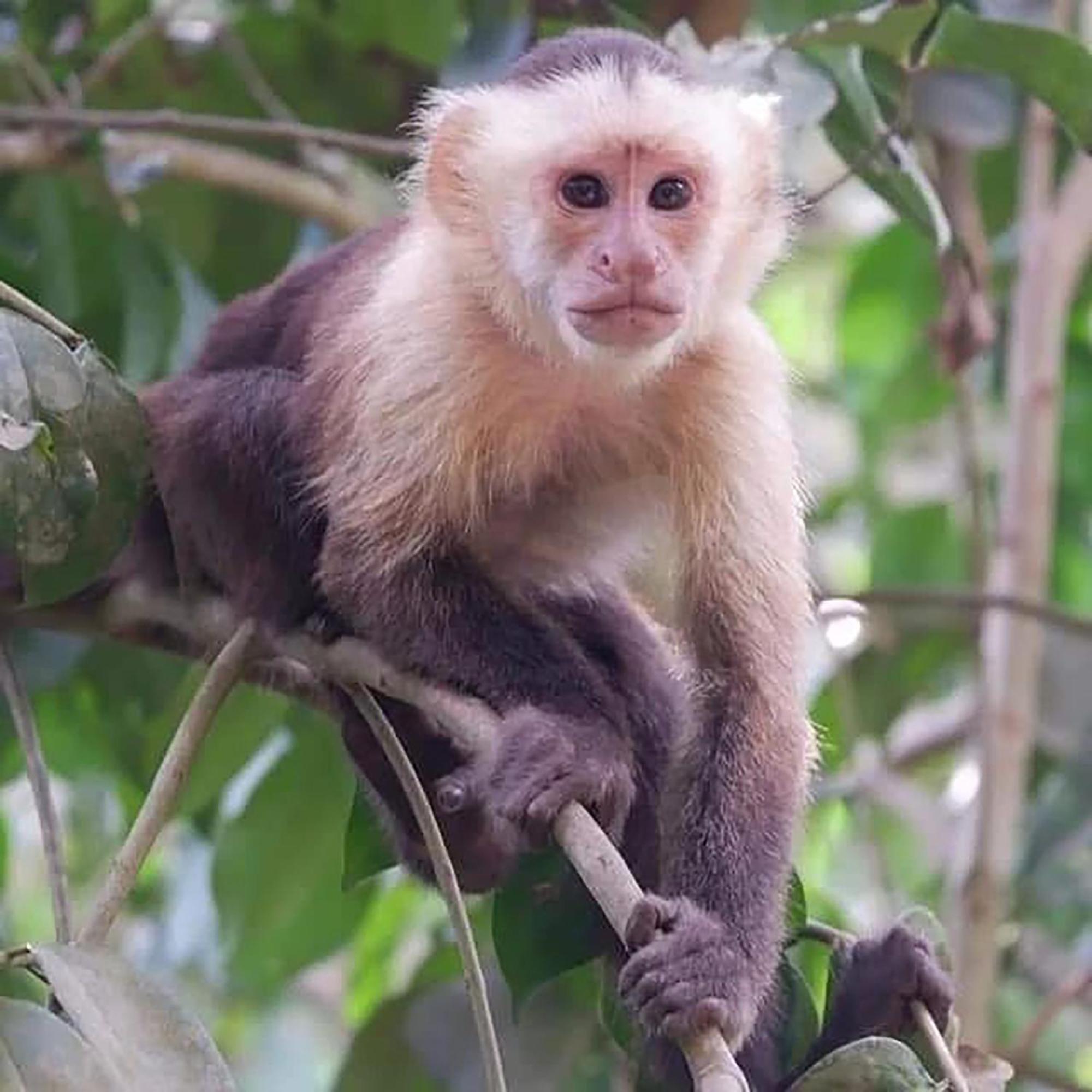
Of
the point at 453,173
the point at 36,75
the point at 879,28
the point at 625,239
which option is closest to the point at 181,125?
the point at 453,173

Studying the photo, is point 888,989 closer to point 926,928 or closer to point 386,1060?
point 926,928

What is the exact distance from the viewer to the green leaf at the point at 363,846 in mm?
2137

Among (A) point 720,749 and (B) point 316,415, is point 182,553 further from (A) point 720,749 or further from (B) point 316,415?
(A) point 720,749

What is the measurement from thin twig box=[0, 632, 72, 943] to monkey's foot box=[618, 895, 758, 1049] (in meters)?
0.42

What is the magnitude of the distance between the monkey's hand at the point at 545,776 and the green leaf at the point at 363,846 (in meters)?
0.14

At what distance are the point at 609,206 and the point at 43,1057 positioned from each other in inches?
46.8

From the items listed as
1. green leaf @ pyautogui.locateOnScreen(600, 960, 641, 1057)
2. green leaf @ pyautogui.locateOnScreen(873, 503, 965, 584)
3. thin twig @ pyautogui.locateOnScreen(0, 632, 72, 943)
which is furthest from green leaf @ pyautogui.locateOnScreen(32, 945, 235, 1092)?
green leaf @ pyautogui.locateOnScreen(873, 503, 965, 584)

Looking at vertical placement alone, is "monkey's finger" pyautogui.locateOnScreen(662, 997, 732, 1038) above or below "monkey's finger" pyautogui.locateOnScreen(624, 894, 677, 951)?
below

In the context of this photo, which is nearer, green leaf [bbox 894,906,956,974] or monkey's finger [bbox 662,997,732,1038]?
monkey's finger [bbox 662,997,732,1038]

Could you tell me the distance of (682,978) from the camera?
1.76 metres

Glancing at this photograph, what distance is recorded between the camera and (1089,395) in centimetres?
364

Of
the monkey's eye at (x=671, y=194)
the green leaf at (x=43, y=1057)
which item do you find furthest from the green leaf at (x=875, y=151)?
the green leaf at (x=43, y=1057)

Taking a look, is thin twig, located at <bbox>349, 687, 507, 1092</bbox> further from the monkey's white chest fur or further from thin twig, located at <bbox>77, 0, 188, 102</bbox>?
thin twig, located at <bbox>77, 0, 188, 102</bbox>

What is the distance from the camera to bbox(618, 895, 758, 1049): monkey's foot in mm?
1725
